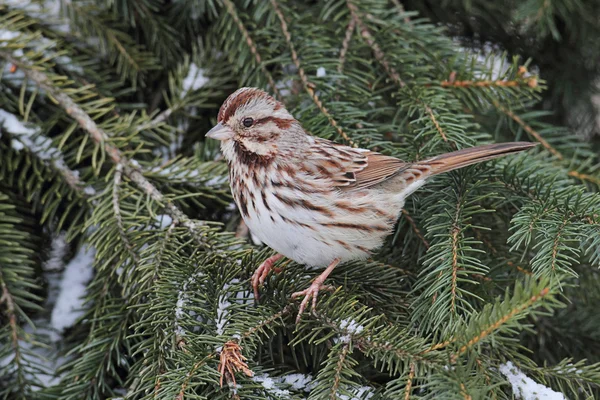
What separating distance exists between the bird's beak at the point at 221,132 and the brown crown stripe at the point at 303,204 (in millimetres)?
284

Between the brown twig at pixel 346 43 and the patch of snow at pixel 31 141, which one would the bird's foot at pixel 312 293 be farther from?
the patch of snow at pixel 31 141

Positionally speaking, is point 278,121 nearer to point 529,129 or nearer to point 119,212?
point 119,212

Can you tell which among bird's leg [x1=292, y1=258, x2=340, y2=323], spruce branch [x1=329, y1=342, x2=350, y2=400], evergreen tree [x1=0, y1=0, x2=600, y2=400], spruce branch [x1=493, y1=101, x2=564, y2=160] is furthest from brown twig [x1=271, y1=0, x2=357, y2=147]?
spruce branch [x1=329, y1=342, x2=350, y2=400]

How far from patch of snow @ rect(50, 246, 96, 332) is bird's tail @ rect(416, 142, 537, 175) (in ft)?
4.12

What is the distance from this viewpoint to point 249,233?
8.90ft

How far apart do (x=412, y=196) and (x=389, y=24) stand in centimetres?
77

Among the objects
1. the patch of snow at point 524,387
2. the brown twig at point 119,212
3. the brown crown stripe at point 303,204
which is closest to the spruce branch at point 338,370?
the patch of snow at point 524,387

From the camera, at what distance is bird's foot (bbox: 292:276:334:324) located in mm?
1967

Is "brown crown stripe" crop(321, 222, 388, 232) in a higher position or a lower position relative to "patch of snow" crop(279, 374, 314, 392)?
higher

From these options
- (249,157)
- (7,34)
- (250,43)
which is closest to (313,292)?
(249,157)

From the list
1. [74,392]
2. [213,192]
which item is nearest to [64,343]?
[74,392]

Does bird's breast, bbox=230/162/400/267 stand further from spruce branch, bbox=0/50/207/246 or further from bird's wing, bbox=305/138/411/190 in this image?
spruce branch, bbox=0/50/207/246

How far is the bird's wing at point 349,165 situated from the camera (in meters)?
2.49

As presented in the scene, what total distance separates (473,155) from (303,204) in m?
0.61
